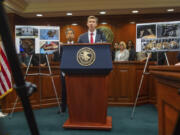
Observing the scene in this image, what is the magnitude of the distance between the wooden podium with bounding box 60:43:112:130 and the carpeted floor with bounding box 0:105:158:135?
6.3 inches

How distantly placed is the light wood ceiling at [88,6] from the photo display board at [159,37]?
3.33 metres

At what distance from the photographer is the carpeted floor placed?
260 cm

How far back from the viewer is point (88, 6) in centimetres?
672

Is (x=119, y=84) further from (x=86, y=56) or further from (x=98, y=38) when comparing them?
(x=86, y=56)

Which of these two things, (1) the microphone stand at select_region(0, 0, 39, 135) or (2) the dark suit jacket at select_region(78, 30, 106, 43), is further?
(2) the dark suit jacket at select_region(78, 30, 106, 43)

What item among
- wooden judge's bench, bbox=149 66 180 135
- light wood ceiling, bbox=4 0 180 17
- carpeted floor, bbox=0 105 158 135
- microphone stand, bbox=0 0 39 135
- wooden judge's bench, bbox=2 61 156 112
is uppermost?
light wood ceiling, bbox=4 0 180 17

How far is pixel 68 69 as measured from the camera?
2.51 m

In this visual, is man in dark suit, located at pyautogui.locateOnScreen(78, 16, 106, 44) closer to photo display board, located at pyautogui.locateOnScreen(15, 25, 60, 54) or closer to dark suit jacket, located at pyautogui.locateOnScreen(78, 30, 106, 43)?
dark suit jacket, located at pyautogui.locateOnScreen(78, 30, 106, 43)

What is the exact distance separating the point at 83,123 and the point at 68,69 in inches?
30.8

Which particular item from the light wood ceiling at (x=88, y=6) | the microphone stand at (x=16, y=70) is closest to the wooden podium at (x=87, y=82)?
the microphone stand at (x=16, y=70)

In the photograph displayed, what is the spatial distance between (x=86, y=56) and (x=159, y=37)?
1.53 meters

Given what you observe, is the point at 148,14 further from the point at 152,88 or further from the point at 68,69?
the point at 68,69

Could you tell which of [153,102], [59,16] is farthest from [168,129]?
[59,16]

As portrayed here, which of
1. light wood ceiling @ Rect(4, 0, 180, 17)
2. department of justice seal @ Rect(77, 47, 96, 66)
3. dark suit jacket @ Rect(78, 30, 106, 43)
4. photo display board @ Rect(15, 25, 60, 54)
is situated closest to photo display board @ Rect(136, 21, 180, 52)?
dark suit jacket @ Rect(78, 30, 106, 43)
